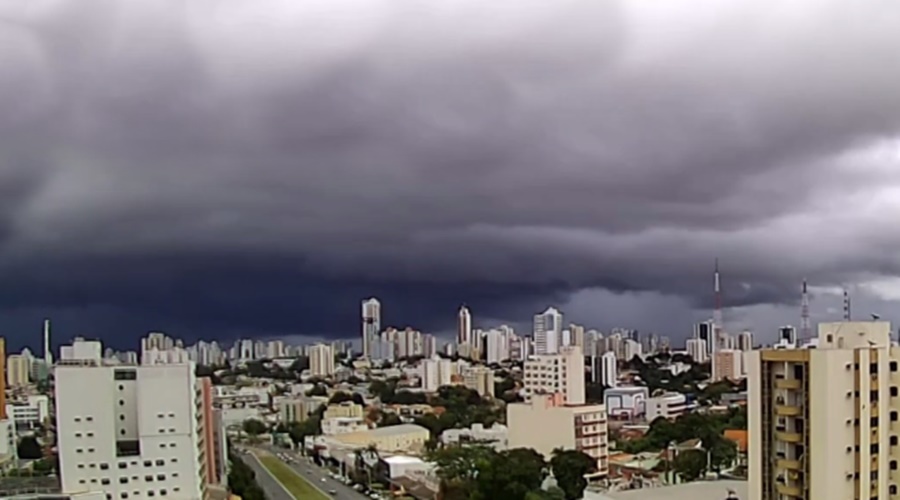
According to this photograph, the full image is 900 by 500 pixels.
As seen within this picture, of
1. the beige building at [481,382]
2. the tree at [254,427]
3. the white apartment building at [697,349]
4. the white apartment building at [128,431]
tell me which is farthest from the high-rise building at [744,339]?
the white apartment building at [128,431]

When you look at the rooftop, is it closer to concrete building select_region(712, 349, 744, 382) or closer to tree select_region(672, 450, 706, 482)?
tree select_region(672, 450, 706, 482)

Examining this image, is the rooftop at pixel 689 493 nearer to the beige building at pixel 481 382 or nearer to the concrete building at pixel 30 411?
the concrete building at pixel 30 411

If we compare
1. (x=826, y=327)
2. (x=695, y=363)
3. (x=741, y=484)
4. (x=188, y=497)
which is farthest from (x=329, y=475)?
(x=695, y=363)

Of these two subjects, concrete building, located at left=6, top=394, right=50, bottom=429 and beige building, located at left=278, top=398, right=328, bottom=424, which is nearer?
concrete building, located at left=6, top=394, right=50, bottom=429

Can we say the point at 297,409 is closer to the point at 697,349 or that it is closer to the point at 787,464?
the point at 697,349

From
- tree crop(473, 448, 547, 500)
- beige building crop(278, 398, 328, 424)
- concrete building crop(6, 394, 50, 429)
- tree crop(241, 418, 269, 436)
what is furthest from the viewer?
beige building crop(278, 398, 328, 424)

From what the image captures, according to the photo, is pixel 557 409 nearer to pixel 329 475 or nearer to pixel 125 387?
pixel 329 475

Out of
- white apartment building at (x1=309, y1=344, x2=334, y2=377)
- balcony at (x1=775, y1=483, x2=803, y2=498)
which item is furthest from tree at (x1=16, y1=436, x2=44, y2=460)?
white apartment building at (x1=309, y1=344, x2=334, y2=377)

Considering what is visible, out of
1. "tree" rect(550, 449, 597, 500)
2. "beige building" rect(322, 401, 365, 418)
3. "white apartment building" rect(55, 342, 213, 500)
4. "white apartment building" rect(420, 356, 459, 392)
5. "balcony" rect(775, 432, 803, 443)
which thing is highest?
"balcony" rect(775, 432, 803, 443)
